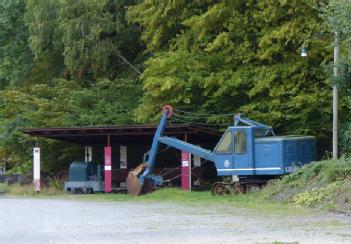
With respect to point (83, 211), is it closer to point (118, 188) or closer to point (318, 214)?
point (318, 214)

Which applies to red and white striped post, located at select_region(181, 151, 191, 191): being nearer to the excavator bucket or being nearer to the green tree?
the excavator bucket

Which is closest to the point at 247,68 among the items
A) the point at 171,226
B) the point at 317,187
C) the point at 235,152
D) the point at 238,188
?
the point at 235,152

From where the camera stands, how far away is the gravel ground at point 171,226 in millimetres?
13656

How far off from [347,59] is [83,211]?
11.6m

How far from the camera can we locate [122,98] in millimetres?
40938

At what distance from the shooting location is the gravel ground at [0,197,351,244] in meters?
13.7

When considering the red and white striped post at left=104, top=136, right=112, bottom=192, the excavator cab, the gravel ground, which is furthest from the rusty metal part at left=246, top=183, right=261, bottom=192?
the red and white striped post at left=104, top=136, right=112, bottom=192

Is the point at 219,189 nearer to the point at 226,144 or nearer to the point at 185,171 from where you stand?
the point at 226,144

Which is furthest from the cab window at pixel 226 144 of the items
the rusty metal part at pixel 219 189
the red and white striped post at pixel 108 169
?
the red and white striped post at pixel 108 169

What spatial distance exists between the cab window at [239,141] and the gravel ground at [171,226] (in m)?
6.63

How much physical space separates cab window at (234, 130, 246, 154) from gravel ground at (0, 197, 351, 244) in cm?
663

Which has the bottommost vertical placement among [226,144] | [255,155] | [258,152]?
[255,155]

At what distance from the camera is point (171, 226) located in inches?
639

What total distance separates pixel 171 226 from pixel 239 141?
13.0 metres
